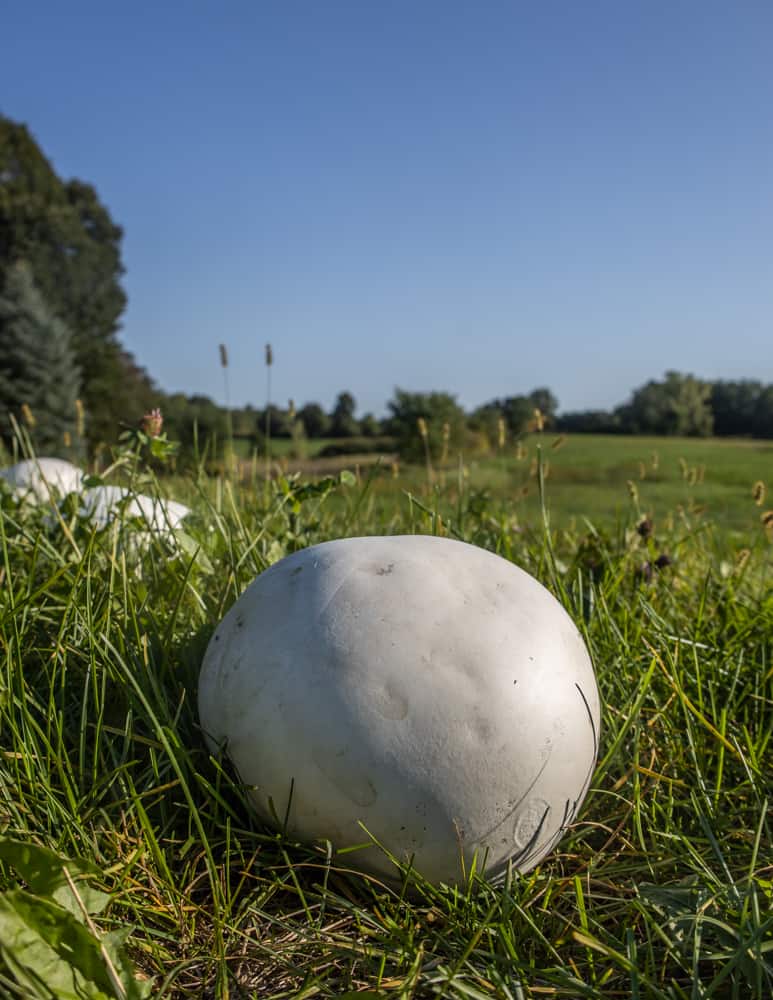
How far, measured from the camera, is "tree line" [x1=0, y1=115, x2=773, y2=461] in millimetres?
22844

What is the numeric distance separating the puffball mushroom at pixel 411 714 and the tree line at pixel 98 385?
11182mm

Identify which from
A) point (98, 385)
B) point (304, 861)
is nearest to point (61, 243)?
point (98, 385)

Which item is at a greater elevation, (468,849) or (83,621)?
(83,621)

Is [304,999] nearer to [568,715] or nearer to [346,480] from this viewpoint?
[568,715]

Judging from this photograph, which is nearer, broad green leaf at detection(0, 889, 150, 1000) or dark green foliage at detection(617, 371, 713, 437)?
broad green leaf at detection(0, 889, 150, 1000)

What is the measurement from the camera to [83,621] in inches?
89.1


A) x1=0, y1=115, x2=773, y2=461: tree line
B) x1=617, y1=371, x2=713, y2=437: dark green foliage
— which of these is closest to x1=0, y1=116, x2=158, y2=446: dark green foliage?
x1=0, y1=115, x2=773, y2=461: tree line

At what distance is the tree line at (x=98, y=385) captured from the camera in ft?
74.9

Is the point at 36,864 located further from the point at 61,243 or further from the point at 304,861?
the point at 61,243

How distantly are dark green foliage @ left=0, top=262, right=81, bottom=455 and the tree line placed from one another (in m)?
0.04

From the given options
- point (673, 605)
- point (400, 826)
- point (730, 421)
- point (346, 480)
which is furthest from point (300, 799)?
point (730, 421)

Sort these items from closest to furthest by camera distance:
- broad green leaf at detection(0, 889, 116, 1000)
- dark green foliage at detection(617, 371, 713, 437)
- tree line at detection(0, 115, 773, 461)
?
broad green leaf at detection(0, 889, 116, 1000), tree line at detection(0, 115, 773, 461), dark green foliage at detection(617, 371, 713, 437)

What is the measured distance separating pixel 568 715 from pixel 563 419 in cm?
5480

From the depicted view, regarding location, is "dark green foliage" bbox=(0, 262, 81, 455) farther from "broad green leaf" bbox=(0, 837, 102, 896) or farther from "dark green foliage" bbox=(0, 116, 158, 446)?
"broad green leaf" bbox=(0, 837, 102, 896)
